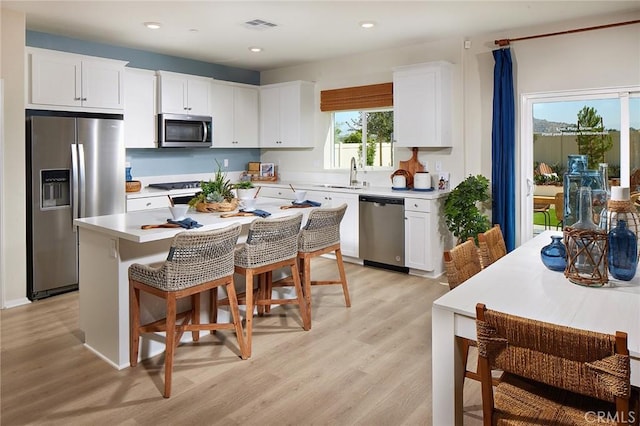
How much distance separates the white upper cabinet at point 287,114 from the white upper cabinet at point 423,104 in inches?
58.7

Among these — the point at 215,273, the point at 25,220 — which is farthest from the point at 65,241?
the point at 215,273

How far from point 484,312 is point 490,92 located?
4.04 metres

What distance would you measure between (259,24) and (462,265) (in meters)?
3.22

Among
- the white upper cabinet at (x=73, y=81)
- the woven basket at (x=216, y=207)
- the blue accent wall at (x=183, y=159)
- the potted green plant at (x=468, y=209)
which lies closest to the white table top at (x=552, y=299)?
the woven basket at (x=216, y=207)

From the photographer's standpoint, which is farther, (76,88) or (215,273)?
(76,88)

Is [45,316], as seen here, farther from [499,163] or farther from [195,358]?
[499,163]

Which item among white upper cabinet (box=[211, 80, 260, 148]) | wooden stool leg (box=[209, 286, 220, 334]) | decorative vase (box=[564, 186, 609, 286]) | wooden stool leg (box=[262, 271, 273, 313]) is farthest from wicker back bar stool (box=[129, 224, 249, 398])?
white upper cabinet (box=[211, 80, 260, 148])

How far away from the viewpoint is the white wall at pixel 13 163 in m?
4.01

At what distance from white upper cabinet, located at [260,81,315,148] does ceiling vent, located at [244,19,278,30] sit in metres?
1.71

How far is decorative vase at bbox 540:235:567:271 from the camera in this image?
2.17m

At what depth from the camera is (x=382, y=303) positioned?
4207mm

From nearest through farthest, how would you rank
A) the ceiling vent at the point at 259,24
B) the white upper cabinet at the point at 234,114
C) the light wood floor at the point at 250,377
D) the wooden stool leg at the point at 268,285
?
the light wood floor at the point at 250,377
the wooden stool leg at the point at 268,285
the ceiling vent at the point at 259,24
the white upper cabinet at the point at 234,114

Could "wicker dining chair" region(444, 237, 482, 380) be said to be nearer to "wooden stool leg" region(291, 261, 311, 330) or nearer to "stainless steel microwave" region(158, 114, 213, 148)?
"wooden stool leg" region(291, 261, 311, 330)

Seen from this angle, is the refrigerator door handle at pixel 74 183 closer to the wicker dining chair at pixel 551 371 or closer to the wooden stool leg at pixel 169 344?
the wooden stool leg at pixel 169 344
